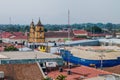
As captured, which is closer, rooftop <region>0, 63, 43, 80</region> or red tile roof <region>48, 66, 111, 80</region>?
red tile roof <region>48, 66, 111, 80</region>

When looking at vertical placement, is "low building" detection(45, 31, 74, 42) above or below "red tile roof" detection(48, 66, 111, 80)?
below

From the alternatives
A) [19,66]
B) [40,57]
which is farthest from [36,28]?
[19,66]

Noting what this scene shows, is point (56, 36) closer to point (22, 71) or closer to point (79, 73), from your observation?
point (79, 73)

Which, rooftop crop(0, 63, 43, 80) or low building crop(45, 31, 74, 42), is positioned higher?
rooftop crop(0, 63, 43, 80)

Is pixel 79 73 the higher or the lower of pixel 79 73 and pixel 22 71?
the lower

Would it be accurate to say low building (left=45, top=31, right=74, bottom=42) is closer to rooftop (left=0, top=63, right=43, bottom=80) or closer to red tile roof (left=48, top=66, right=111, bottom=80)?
red tile roof (left=48, top=66, right=111, bottom=80)

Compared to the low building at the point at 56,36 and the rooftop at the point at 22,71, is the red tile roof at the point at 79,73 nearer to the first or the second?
the rooftop at the point at 22,71

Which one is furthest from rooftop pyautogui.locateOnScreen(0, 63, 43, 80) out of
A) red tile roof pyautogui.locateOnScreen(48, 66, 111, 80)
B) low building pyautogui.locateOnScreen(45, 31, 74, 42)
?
low building pyautogui.locateOnScreen(45, 31, 74, 42)

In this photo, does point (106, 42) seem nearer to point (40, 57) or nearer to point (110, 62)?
point (110, 62)

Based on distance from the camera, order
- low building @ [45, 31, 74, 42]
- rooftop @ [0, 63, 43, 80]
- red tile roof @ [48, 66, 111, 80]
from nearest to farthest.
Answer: red tile roof @ [48, 66, 111, 80] → rooftop @ [0, 63, 43, 80] → low building @ [45, 31, 74, 42]

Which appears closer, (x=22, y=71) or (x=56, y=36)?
(x=22, y=71)

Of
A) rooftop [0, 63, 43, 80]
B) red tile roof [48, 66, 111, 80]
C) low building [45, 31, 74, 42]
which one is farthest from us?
low building [45, 31, 74, 42]

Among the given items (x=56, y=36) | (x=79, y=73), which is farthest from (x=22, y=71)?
(x=56, y=36)
